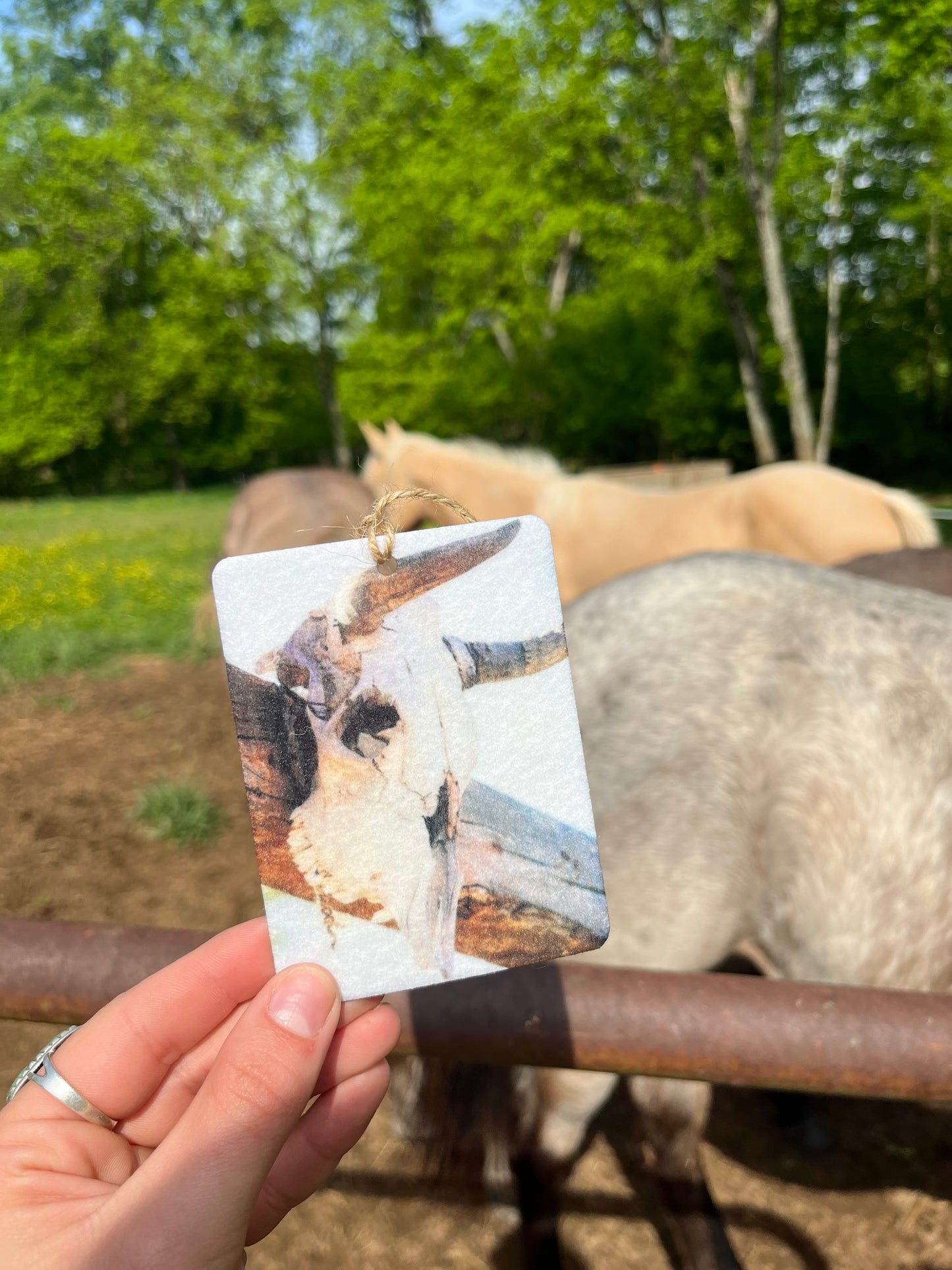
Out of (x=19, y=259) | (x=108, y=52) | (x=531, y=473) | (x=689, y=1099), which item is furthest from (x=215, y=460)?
(x=689, y=1099)

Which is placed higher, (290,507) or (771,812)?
(290,507)

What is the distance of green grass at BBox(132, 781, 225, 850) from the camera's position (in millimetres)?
3424

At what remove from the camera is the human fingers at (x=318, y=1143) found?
2.28ft

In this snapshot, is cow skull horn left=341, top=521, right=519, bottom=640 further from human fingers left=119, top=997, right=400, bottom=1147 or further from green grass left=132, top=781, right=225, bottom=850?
green grass left=132, top=781, right=225, bottom=850

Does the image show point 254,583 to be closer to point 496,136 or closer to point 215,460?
point 496,136

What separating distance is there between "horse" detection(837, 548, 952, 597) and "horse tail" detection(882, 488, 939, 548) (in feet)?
4.61

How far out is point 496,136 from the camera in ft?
39.6

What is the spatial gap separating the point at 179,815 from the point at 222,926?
2.38ft

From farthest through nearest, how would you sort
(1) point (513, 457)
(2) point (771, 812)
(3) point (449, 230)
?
(3) point (449, 230) → (1) point (513, 457) → (2) point (771, 812)

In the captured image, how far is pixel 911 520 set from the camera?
15.8ft

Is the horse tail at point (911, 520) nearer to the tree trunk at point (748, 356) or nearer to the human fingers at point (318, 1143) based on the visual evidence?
the human fingers at point (318, 1143)

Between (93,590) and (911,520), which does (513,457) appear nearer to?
(911,520)

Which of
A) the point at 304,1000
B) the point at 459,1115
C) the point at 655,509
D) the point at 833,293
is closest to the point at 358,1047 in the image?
the point at 304,1000

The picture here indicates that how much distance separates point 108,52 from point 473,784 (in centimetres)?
2792
